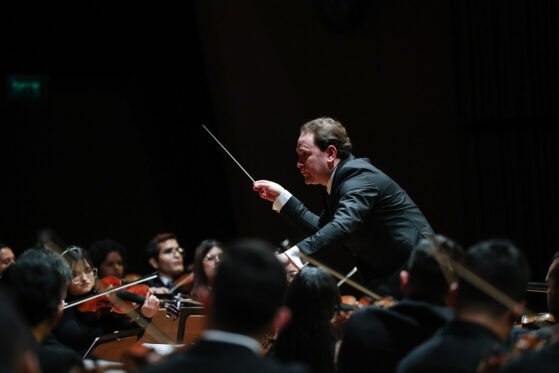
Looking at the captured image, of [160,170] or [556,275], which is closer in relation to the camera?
[556,275]

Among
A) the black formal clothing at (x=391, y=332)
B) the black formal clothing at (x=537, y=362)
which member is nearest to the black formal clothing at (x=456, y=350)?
the black formal clothing at (x=537, y=362)

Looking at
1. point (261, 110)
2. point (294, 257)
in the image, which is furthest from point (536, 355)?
point (261, 110)

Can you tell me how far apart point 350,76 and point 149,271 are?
2515mm

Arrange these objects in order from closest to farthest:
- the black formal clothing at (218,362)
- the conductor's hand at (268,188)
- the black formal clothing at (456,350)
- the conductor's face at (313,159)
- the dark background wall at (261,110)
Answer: the black formal clothing at (218,362) < the black formal clothing at (456,350) < the conductor's face at (313,159) < the conductor's hand at (268,188) < the dark background wall at (261,110)

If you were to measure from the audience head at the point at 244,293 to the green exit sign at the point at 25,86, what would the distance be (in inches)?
237

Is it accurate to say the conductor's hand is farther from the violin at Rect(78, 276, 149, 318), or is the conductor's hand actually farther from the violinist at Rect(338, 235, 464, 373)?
the violinist at Rect(338, 235, 464, 373)

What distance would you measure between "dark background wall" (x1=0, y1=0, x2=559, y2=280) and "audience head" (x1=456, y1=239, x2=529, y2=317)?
4332mm

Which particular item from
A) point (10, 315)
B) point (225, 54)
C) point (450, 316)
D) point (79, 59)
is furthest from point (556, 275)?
point (79, 59)

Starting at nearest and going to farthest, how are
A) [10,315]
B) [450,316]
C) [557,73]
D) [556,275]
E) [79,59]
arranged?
[10,315], [450,316], [556,275], [557,73], [79,59]

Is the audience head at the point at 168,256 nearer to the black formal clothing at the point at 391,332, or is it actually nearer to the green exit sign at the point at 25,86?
the green exit sign at the point at 25,86

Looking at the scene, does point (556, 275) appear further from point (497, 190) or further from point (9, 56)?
point (9, 56)

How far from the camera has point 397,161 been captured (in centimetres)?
686

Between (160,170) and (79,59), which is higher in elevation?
(79,59)

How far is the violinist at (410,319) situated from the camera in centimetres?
257
